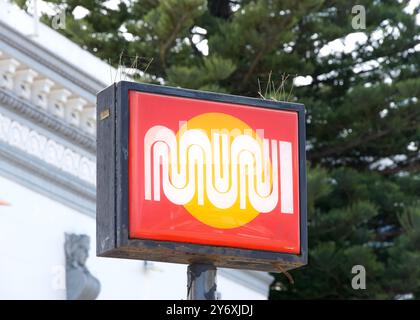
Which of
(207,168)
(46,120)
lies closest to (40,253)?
(46,120)

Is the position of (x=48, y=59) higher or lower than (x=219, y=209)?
higher

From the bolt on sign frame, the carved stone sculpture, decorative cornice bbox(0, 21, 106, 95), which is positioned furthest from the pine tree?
the bolt on sign frame

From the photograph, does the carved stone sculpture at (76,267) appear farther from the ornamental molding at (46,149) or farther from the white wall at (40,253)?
the ornamental molding at (46,149)

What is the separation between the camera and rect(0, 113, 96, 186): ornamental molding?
44.7 feet

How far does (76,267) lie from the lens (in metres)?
14.3

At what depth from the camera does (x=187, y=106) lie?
522cm

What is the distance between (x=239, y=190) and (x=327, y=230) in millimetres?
17812

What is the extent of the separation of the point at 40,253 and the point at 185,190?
899 cm

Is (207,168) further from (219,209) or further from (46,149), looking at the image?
(46,149)

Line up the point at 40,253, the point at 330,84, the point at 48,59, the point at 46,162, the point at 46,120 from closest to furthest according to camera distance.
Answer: the point at 40,253 → the point at 46,162 → the point at 46,120 → the point at 48,59 → the point at 330,84

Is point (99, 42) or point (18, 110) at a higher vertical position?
point (99, 42)
